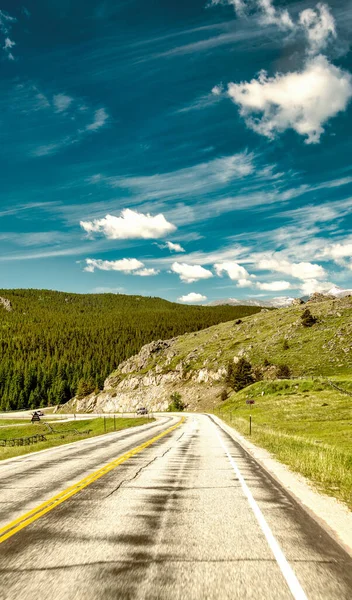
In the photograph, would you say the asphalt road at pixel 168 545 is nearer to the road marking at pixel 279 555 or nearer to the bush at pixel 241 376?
the road marking at pixel 279 555

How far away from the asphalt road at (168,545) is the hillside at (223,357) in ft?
230

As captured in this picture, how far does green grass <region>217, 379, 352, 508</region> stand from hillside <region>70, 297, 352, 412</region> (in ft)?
52.0

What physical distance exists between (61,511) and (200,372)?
3858 inches

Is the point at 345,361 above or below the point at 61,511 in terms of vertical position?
above

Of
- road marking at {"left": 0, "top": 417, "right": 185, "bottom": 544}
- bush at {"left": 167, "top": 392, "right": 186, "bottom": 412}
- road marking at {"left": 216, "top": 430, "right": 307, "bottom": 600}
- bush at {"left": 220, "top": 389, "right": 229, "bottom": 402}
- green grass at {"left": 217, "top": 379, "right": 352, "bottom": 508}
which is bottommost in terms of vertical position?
bush at {"left": 167, "top": 392, "right": 186, "bottom": 412}

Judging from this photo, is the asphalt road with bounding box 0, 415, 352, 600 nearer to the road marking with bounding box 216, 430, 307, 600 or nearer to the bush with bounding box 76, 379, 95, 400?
the road marking with bounding box 216, 430, 307, 600

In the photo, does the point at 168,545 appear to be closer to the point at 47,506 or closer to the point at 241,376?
the point at 47,506

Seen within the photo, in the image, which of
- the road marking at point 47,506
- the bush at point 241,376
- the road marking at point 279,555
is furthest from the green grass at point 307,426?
the bush at point 241,376

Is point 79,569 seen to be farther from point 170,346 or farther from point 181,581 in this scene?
point 170,346

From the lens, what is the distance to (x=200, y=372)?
340 ft

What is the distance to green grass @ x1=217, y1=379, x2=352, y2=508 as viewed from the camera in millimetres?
11664

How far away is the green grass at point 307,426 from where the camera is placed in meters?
11.7

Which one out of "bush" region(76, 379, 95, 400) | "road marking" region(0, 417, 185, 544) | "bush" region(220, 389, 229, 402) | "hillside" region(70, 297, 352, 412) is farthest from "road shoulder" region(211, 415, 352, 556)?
"bush" region(76, 379, 95, 400)

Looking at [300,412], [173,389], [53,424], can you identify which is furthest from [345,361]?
[53,424]
